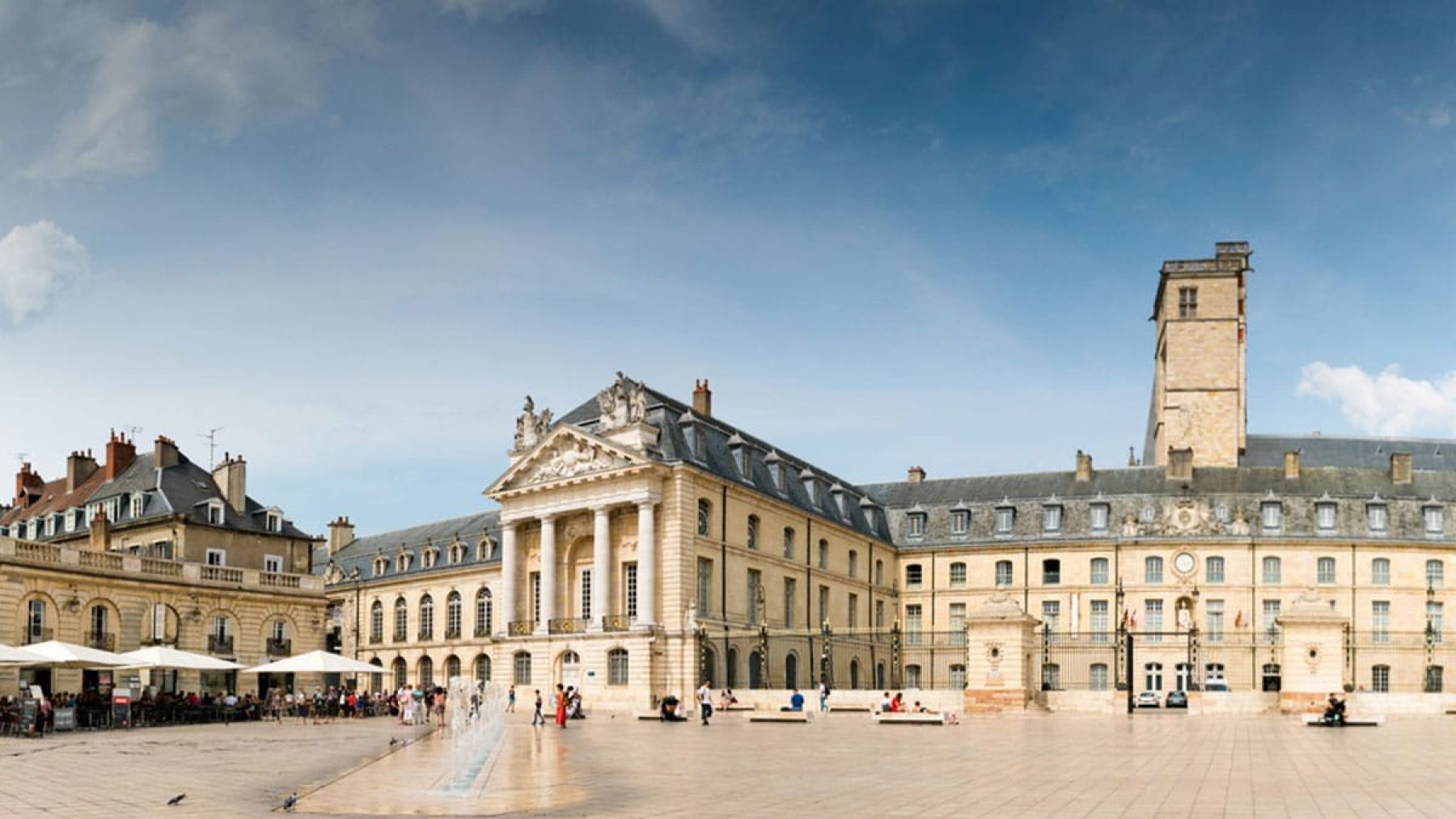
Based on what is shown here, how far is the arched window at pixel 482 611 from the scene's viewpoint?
65.2m

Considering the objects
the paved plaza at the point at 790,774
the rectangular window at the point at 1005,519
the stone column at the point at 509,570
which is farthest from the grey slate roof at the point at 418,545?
the paved plaza at the point at 790,774

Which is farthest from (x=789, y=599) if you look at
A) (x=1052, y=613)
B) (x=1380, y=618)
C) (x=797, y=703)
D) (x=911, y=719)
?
(x=1380, y=618)

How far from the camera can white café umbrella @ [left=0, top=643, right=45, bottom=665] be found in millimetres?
32875

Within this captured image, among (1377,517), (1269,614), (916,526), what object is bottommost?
(1269,614)

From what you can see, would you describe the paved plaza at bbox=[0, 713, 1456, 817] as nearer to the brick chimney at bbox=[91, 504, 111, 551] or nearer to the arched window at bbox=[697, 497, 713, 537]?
the arched window at bbox=[697, 497, 713, 537]

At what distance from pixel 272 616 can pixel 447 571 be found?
1537 cm

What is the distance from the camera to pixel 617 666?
5091cm

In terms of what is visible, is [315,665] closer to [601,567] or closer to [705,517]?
[601,567]

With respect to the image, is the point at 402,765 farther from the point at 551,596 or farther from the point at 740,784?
the point at 551,596

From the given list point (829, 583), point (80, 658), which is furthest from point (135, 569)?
point (829, 583)

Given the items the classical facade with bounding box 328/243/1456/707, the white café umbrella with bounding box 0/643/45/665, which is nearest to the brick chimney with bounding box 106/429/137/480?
the classical facade with bounding box 328/243/1456/707

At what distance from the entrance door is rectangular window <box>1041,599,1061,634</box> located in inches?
857

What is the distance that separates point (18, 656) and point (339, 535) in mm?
46503

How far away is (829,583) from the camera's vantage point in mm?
60219
